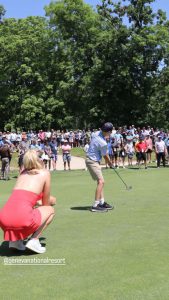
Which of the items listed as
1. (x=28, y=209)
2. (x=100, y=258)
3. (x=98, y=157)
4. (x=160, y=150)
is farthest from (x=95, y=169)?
(x=160, y=150)

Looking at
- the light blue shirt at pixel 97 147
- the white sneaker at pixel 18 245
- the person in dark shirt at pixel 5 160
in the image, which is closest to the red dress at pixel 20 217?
the white sneaker at pixel 18 245

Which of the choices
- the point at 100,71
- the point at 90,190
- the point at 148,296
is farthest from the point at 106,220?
the point at 100,71

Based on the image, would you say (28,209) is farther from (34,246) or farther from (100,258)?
(100,258)

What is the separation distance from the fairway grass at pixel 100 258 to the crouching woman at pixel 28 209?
30 cm

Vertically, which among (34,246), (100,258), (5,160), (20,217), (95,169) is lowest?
(100,258)

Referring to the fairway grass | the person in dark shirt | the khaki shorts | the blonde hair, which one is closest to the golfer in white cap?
the khaki shorts

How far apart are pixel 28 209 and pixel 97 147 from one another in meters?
4.57

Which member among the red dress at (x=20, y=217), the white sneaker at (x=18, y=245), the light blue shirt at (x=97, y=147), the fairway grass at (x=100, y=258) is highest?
the light blue shirt at (x=97, y=147)

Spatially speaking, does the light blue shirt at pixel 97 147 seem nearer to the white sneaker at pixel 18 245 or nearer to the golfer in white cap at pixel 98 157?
the golfer in white cap at pixel 98 157

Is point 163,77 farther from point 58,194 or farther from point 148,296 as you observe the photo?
point 148,296

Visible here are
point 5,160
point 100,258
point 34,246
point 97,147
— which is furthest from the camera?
point 5,160

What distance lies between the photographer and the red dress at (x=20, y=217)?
6023mm

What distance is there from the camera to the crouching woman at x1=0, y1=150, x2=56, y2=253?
6.04m

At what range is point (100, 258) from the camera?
621 centimetres
